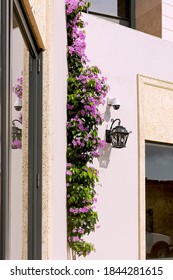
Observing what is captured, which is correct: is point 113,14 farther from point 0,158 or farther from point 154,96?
point 0,158

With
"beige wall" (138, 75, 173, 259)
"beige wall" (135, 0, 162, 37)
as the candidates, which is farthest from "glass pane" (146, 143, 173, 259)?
"beige wall" (135, 0, 162, 37)

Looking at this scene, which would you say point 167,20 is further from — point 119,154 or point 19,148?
point 19,148

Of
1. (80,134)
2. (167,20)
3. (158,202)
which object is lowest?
(158,202)

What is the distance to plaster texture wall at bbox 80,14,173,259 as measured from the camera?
6.11 m

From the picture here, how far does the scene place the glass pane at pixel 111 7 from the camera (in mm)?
7664

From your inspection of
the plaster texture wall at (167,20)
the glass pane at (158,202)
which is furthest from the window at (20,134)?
the plaster texture wall at (167,20)

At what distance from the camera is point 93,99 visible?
564 cm

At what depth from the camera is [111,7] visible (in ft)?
25.9

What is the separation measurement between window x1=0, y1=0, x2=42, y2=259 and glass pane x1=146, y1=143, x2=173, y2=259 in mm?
3114

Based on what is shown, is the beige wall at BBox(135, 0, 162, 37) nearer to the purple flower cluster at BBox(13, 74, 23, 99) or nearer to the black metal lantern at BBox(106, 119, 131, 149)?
the black metal lantern at BBox(106, 119, 131, 149)

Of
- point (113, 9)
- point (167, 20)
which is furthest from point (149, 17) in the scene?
point (113, 9)

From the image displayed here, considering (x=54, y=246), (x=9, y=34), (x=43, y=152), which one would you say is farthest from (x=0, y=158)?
(x=54, y=246)

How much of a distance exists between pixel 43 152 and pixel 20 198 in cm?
74

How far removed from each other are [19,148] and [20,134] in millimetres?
109
